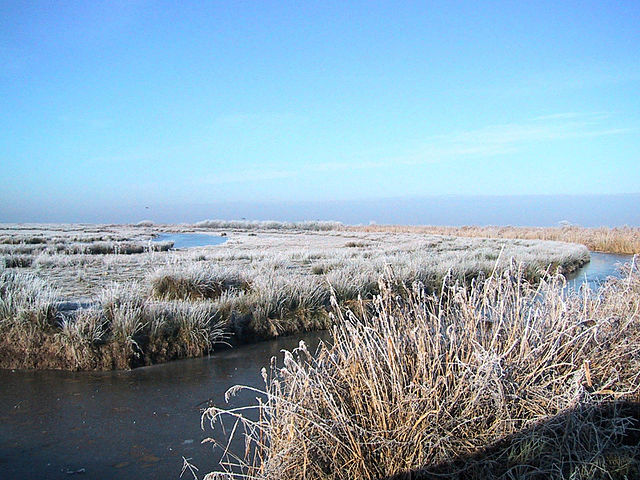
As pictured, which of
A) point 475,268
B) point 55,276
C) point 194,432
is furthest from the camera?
point 475,268

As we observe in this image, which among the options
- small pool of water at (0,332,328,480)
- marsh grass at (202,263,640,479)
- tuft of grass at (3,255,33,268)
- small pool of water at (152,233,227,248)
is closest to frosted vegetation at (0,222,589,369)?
small pool of water at (0,332,328,480)

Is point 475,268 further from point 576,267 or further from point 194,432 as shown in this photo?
point 194,432

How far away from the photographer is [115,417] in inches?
235

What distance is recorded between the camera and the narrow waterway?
4.79 meters

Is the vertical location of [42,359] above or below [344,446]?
below

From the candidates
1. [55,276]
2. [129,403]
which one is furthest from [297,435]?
[55,276]

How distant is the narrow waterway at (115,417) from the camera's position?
4.79 meters

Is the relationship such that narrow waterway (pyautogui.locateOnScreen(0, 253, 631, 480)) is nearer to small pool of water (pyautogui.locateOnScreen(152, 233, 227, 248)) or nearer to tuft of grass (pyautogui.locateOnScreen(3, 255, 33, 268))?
tuft of grass (pyautogui.locateOnScreen(3, 255, 33, 268))

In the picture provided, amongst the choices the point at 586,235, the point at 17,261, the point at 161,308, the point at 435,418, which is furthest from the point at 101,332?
the point at 586,235

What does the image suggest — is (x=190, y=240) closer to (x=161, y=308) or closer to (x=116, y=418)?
(x=161, y=308)

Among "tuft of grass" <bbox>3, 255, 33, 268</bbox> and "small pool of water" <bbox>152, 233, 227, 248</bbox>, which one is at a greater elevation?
"tuft of grass" <bbox>3, 255, 33, 268</bbox>

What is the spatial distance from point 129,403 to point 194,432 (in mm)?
1404

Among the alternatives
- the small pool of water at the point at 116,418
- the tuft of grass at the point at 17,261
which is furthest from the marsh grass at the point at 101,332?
the tuft of grass at the point at 17,261

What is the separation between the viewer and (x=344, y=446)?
3.36 metres
